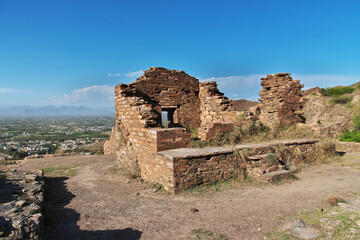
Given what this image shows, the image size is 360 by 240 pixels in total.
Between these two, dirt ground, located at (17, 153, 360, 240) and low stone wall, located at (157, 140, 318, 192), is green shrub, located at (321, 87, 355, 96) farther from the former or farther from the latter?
low stone wall, located at (157, 140, 318, 192)

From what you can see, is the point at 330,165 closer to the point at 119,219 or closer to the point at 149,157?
the point at 149,157

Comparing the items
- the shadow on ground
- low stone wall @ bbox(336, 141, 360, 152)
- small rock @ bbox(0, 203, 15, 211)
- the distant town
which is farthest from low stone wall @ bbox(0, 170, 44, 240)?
low stone wall @ bbox(336, 141, 360, 152)

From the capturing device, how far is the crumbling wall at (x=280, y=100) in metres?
9.63

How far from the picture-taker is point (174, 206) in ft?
15.9

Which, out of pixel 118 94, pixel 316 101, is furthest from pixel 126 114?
pixel 316 101

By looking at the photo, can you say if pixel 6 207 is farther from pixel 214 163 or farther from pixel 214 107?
pixel 214 107

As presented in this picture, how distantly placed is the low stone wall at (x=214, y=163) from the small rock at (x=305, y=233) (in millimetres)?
2652

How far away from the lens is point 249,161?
6539 mm

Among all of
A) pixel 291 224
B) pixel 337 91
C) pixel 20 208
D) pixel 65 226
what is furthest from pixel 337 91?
pixel 20 208

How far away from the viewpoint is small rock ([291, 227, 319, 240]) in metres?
3.17

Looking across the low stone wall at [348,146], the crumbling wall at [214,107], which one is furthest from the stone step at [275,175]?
the low stone wall at [348,146]

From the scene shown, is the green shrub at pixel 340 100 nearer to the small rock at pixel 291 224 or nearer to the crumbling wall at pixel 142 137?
the crumbling wall at pixel 142 137

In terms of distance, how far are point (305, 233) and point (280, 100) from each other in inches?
287

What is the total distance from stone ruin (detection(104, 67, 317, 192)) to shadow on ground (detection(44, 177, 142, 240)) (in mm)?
1957
